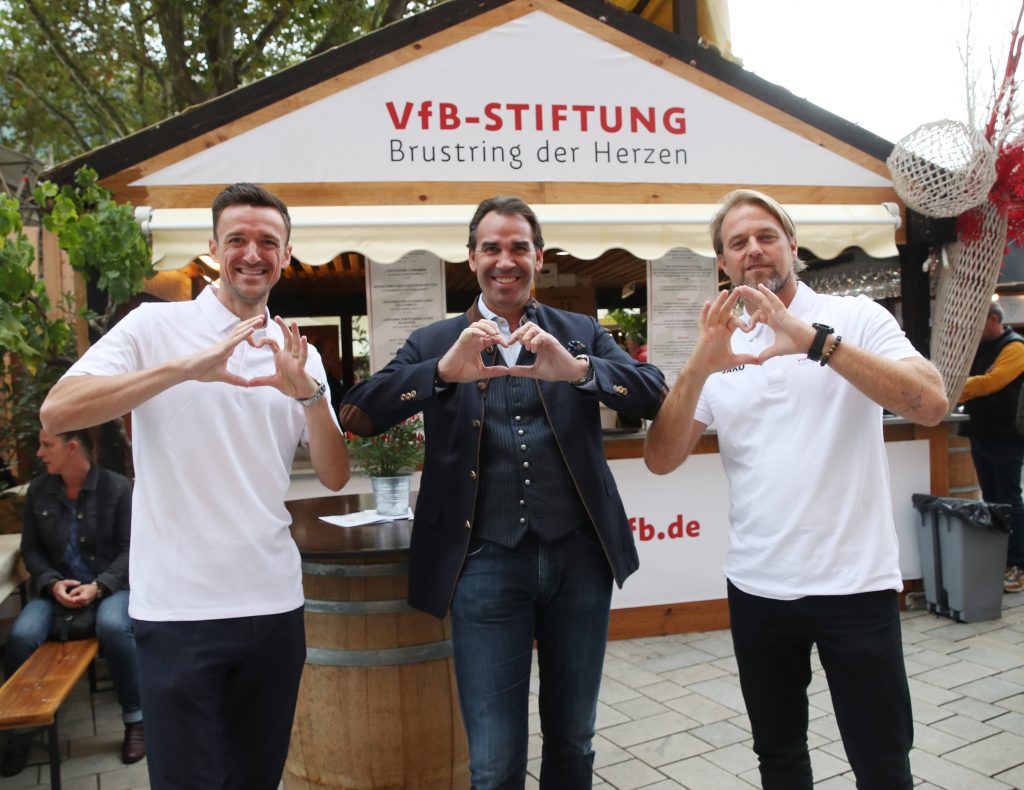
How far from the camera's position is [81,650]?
3613mm

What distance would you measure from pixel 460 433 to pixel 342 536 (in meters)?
0.81

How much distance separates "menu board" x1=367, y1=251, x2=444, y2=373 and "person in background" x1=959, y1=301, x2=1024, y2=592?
3.58 metres

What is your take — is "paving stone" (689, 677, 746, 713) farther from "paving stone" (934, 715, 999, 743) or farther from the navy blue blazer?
the navy blue blazer

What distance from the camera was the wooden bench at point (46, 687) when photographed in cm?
288

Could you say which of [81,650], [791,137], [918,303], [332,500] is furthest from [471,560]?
[918,303]

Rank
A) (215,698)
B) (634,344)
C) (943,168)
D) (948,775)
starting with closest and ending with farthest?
(215,698)
(948,775)
(943,168)
(634,344)

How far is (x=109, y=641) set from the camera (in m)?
3.69

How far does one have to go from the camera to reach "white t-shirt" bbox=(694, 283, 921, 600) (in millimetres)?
1960

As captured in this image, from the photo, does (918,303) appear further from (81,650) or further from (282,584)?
(81,650)

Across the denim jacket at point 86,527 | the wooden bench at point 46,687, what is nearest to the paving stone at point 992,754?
the wooden bench at point 46,687

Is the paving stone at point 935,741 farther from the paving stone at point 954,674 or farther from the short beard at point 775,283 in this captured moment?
the short beard at point 775,283

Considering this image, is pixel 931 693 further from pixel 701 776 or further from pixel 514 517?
pixel 514 517

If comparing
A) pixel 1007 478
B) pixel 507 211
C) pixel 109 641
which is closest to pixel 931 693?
pixel 1007 478

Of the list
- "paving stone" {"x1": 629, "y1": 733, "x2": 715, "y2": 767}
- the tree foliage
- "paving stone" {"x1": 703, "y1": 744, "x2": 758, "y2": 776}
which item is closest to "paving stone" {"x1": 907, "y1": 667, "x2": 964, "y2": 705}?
"paving stone" {"x1": 703, "y1": 744, "x2": 758, "y2": 776}
